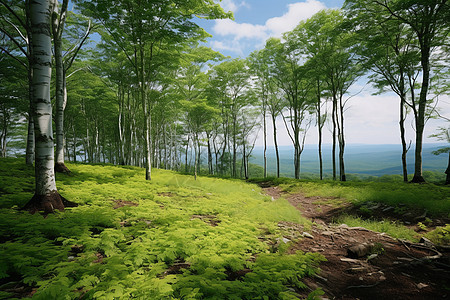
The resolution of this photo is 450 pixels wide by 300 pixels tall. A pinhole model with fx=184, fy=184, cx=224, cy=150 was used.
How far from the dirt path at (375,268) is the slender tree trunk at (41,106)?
6066 mm

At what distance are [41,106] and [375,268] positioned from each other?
8318 mm

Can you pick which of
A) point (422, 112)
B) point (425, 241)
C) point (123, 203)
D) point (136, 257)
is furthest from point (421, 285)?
point (422, 112)

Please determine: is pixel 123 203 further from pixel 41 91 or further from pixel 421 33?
pixel 421 33

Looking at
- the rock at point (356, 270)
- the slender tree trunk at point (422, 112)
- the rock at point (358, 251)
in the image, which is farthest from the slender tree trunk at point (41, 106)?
the slender tree trunk at point (422, 112)

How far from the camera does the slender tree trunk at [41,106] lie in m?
4.39

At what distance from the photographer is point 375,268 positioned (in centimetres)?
373

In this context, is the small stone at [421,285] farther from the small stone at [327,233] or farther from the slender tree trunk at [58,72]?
the slender tree trunk at [58,72]

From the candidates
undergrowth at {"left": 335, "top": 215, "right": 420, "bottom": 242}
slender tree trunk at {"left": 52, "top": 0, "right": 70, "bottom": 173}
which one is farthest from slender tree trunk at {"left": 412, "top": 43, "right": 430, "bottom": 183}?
slender tree trunk at {"left": 52, "top": 0, "right": 70, "bottom": 173}

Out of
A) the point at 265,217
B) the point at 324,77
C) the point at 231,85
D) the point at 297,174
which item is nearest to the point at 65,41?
the point at 231,85

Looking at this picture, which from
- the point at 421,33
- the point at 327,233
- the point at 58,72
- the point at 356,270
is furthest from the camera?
the point at 421,33

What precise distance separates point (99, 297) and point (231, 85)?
80.4ft

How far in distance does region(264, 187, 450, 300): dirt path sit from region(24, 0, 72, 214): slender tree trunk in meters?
6.07

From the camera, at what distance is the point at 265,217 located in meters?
6.29

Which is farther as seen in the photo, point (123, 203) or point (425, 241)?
point (123, 203)
